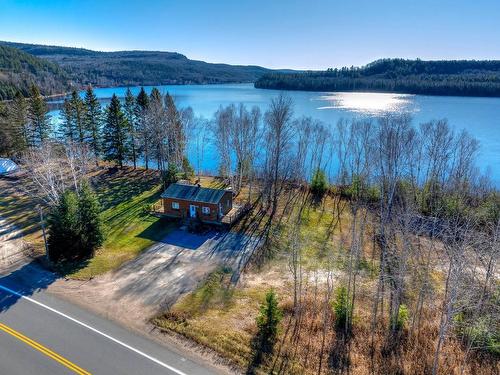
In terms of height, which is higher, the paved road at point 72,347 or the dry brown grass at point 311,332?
the paved road at point 72,347

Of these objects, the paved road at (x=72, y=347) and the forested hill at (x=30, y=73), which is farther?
the forested hill at (x=30, y=73)

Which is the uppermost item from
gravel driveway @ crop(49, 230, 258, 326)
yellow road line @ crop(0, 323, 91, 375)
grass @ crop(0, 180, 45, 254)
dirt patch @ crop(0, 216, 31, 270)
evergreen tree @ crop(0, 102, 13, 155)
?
evergreen tree @ crop(0, 102, 13, 155)

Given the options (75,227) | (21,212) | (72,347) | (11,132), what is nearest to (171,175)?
(21,212)

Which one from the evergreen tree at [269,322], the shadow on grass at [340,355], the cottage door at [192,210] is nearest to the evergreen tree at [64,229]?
the cottage door at [192,210]

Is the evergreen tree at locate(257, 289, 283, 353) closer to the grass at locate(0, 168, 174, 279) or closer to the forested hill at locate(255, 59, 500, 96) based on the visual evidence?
the grass at locate(0, 168, 174, 279)

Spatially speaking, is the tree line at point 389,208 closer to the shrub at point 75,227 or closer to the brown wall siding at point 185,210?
the brown wall siding at point 185,210

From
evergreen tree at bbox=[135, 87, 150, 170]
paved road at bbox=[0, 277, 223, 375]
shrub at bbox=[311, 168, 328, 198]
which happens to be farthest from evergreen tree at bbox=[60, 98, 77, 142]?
paved road at bbox=[0, 277, 223, 375]

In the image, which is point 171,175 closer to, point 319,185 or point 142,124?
point 142,124
